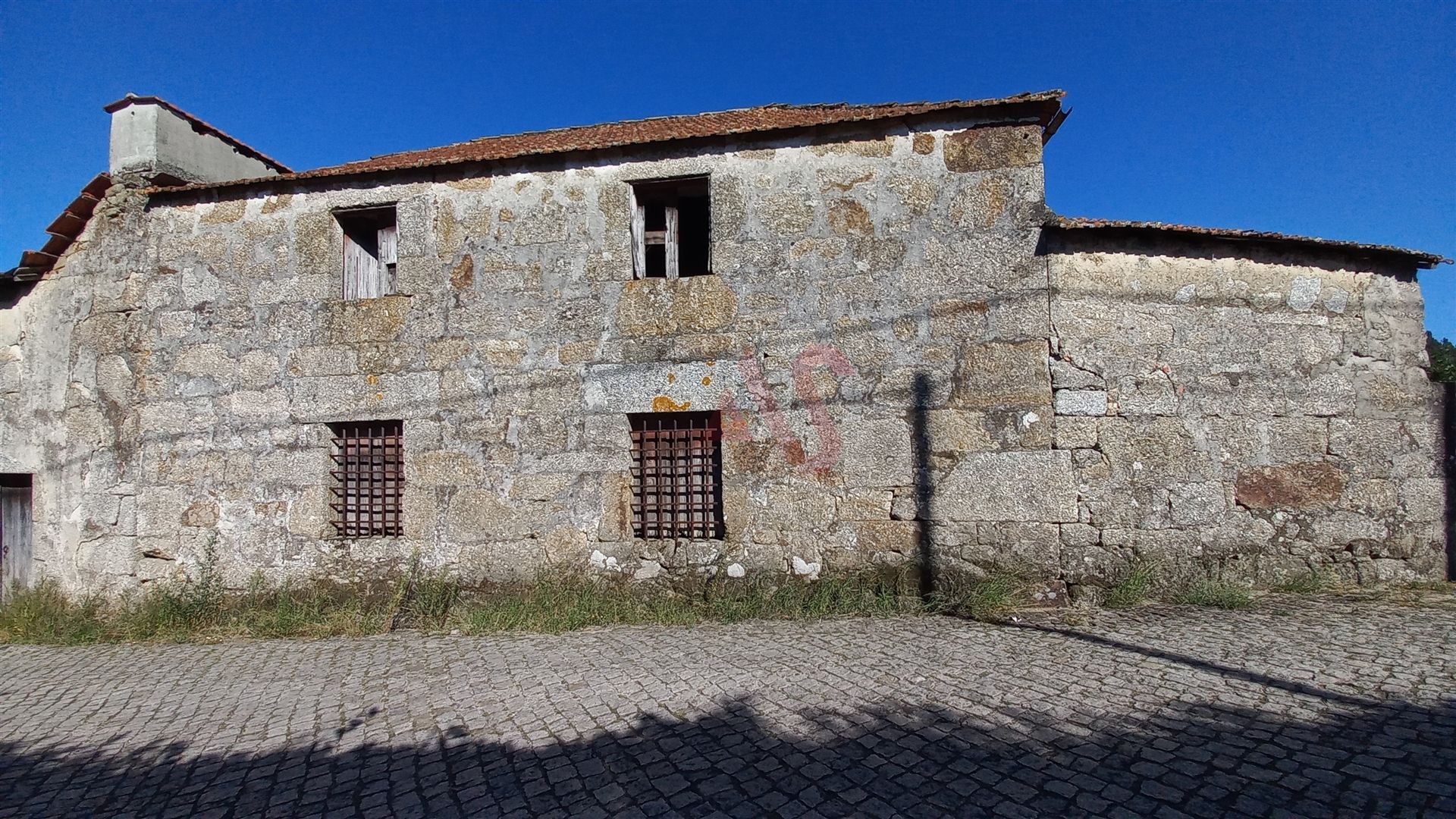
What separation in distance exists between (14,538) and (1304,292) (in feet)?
38.4

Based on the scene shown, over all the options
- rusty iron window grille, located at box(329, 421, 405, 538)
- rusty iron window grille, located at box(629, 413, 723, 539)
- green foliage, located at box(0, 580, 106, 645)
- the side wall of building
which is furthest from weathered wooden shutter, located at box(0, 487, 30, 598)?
the side wall of building

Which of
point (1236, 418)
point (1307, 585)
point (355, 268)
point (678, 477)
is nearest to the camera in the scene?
point (1307, 585)

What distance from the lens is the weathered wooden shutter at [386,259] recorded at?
699cm

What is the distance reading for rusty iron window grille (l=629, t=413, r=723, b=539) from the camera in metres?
6.23

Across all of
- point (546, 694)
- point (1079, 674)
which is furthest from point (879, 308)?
point (546, 694)

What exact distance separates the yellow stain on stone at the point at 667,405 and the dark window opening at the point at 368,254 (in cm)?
288

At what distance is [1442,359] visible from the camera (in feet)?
36.7

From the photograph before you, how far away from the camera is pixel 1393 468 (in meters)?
5.88

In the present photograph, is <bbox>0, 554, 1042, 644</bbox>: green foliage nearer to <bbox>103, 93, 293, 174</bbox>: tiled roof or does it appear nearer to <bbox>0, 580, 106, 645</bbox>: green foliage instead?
<bbox>0, 580, 106, 645</bbox>: green foliage

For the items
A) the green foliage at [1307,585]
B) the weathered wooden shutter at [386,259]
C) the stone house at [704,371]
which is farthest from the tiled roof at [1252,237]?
the weathered wooden shutter at [386,259]

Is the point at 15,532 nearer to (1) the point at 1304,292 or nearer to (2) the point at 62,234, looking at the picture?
(2) the point at 62,234

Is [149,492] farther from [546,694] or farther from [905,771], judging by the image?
[905,771]

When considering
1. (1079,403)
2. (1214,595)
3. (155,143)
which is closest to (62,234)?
(155,143)

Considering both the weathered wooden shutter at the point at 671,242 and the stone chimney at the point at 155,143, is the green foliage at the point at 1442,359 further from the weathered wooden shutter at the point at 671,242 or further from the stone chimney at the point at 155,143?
the stone chimney at the point at 155,143
